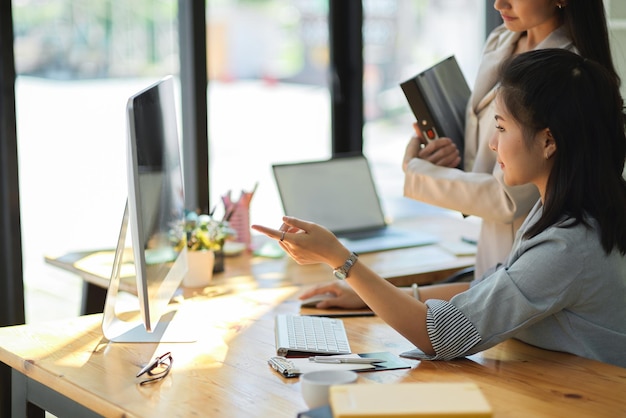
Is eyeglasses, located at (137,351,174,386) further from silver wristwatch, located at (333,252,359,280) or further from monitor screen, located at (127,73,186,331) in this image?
silver wristwatch, located at (333,252,359,280)

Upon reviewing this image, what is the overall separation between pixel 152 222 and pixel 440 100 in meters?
1.01

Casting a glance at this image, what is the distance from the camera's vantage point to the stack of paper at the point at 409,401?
1.19m

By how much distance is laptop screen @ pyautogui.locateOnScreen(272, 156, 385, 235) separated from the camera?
2.98m

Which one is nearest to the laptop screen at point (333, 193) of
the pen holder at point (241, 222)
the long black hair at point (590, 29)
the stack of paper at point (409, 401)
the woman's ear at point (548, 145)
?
the pen holder at point (241, 222)

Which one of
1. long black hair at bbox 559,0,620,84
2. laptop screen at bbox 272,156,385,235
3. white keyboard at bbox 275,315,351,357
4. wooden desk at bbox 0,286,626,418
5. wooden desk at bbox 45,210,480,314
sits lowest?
wooden desk at bbox 0,286,626,418

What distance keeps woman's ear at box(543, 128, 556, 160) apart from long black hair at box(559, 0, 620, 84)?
21.9 inches

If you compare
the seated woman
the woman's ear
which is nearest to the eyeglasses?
the seated woman

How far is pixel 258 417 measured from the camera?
1532 millimetres

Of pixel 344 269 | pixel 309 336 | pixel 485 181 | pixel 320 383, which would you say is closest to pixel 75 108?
pixel 485 181

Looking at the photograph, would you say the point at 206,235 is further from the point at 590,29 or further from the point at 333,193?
the point at 590,29

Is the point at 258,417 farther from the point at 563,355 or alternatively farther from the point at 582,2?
the point at 582,2

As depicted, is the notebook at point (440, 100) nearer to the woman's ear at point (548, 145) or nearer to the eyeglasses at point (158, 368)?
the woman's ear at point (548, 145)

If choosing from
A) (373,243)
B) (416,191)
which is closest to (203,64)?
(373,243)

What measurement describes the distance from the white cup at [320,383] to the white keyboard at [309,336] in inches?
16.1
